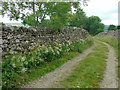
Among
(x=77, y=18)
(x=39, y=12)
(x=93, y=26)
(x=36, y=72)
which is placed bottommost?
(x=36, y=72)

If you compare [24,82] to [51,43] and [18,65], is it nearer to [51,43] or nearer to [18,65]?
[18,65]

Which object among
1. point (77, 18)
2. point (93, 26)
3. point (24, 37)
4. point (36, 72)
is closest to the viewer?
point (36, 72)

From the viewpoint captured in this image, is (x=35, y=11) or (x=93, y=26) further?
(x=93, y=26)

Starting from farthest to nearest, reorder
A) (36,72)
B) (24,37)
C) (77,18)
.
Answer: (77,18) < (24,37) < (36,72)

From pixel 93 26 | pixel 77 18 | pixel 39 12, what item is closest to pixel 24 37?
pixel 39 12

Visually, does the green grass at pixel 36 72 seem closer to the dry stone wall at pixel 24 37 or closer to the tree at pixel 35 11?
the dry stone wall at pixel 24 37

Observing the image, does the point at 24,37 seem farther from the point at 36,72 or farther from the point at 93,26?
the point at 93,26

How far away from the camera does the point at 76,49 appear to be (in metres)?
11.4

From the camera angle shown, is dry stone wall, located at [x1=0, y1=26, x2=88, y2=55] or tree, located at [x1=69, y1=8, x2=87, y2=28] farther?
tree, located at [x1=69, y1=8, x2=87, y2=28]

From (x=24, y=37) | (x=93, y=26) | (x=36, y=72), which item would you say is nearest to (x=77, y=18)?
(x=24, y=37)

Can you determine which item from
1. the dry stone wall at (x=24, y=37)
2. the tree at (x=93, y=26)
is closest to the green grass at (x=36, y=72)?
the dry stone wall at (x=24, y=37)

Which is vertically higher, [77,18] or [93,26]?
[93,26]

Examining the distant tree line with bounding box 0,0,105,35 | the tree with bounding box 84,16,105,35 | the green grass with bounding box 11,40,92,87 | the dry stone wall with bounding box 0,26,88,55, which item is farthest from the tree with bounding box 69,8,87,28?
the tree with bounding box 84,16,105,35

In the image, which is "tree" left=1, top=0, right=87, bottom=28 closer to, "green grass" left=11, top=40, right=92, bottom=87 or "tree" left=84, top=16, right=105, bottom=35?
"green grass" left=11, top=40, right=92, bottom=87
